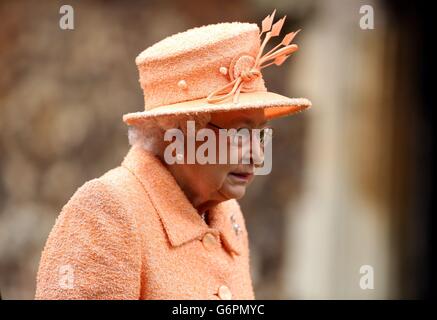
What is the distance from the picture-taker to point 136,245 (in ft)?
10.9

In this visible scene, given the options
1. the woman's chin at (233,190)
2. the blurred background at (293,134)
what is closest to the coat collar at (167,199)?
the woman's chin at (233,190)

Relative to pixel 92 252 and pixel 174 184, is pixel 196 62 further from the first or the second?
pixel 92 252

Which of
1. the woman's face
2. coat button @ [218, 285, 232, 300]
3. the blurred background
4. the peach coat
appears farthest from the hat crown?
the blurred background

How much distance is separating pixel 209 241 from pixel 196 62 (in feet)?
2.08

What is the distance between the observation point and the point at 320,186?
298 inches

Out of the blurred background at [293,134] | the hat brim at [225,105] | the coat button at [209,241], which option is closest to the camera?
the hat brim at [225,105]

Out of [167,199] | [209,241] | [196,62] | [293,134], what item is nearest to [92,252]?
[167,199]

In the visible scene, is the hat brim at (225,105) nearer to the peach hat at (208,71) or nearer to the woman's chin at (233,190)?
the peach hat at (208,71)

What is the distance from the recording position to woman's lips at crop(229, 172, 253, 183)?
3556 mm

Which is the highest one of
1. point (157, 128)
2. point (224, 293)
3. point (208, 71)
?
point (208, 71)

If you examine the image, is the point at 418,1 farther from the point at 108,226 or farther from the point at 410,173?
the point at 108,226

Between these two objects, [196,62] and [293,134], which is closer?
[196,62]

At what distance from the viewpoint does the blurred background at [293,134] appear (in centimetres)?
672
